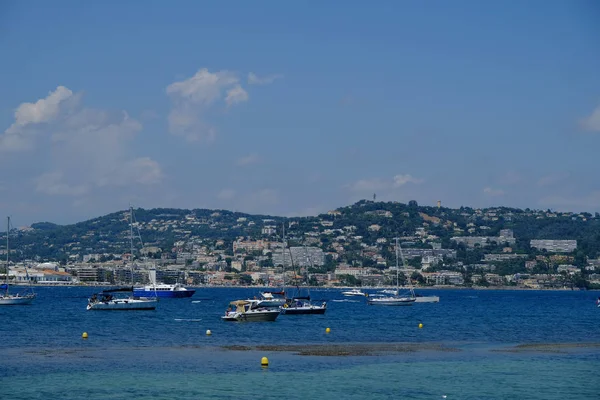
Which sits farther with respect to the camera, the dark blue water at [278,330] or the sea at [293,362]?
the dark blue water at [278,330]

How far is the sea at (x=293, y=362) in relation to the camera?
37562 mm

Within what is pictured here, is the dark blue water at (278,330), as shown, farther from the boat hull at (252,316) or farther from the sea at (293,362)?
the boat hull at (252,316)

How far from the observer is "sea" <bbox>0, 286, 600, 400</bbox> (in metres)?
37.6

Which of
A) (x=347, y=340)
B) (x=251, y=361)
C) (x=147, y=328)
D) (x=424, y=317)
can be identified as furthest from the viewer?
(x=424, y=317)

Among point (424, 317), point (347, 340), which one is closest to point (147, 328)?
point (347, 340)

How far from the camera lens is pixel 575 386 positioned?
128 feet

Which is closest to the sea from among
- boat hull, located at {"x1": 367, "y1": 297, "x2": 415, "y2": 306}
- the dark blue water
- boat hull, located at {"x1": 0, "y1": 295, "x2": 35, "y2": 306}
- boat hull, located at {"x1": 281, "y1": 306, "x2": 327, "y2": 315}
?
the dark blue water

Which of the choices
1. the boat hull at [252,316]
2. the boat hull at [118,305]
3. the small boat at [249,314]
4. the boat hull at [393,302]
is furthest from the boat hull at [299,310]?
the boat hull at [393,302]

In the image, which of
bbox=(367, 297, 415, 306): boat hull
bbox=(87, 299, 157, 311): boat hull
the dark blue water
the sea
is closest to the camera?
the sea

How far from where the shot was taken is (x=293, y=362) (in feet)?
154

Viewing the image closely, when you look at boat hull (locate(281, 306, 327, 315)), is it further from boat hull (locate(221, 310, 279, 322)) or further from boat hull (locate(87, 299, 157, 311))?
boat hull (locate(87, 299, 157, 311))

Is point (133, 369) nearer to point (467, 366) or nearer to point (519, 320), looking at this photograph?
point (467, 366)

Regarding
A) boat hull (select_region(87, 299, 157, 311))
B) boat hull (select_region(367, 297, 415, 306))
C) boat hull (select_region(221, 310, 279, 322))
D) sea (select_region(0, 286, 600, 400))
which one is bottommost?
sea (select_region(0, 286, 600, 400))

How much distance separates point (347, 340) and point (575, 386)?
24001mm
